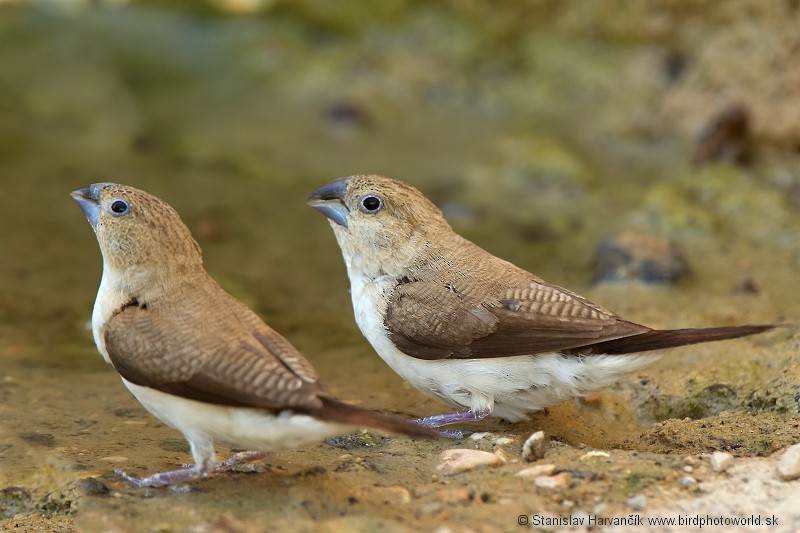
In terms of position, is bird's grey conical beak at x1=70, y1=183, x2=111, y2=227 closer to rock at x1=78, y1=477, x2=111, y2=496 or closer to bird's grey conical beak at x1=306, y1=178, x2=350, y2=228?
bird's grey conical beak at x1=306, y1=178, x2=350, y2=228

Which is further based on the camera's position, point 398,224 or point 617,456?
point 398,224

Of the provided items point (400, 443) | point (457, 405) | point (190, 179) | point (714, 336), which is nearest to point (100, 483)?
point (400, 443)

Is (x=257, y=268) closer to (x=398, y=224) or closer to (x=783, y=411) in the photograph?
(x=398, y=224)

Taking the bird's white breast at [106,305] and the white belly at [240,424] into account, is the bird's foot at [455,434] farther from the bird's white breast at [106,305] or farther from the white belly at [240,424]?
the bird's white breast at [106,305]

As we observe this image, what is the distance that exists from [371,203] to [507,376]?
1.27m

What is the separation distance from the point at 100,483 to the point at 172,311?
0.79 meters

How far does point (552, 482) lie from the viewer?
4.32m

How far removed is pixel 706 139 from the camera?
340 inches

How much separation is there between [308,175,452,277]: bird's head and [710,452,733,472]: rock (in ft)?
5.99

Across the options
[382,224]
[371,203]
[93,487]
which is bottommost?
[93,487]

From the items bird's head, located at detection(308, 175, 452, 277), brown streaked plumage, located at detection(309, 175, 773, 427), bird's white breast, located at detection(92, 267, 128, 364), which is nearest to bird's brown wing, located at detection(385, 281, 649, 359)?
brown streaked plumage, located at detection(309, 175, 773, 427)

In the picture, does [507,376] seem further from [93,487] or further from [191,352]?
[93,487]

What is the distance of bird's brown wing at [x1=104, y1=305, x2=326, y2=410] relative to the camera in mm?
4168

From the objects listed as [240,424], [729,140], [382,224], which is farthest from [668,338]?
[729,140]
